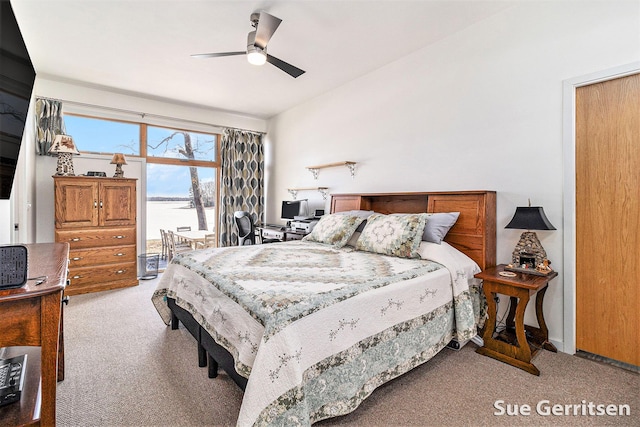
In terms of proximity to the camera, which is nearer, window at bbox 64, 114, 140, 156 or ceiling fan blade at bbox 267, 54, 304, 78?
ceiling fan blade at bbox 267, 54, 304, 78

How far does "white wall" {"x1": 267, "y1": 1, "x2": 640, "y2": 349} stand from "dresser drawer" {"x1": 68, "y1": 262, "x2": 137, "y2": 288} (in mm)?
3299

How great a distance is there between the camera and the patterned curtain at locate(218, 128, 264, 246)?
527cm

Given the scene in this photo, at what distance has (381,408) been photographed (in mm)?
1610

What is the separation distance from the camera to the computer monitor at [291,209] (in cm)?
464

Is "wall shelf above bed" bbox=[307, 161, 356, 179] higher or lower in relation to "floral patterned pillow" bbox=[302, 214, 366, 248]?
higher

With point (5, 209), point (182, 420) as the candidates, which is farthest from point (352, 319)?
point (5, 209)

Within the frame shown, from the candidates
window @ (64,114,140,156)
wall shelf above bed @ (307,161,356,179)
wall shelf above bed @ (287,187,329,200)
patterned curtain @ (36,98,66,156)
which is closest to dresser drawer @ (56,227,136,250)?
patterned curtain @ (36,98,66,156)

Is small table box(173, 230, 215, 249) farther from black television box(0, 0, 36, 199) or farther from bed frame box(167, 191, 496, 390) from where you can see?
black television box(0, 0, 36, 199)

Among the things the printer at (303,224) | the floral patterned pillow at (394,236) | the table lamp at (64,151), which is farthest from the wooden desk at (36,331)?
the table lamp at (64,151)

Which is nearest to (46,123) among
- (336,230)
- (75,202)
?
(75,202)

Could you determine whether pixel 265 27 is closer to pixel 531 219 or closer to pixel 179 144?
pixel 531 219

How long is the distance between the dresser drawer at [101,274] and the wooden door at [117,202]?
57 cm

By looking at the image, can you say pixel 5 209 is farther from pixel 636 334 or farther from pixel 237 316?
pixel 636 334

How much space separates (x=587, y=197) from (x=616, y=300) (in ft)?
2.41
